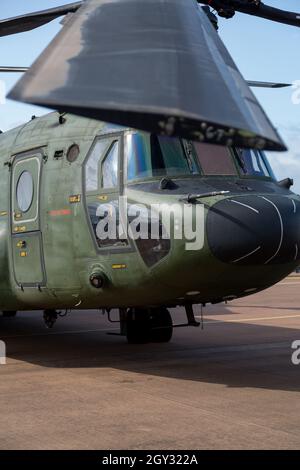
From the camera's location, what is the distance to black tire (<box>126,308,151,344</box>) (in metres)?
10.6

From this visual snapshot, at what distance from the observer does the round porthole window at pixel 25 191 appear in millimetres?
9094

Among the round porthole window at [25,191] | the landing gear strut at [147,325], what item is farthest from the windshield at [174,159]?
the landing gear strut at [147,325]

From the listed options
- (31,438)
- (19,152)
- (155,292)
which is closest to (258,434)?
(31,438)

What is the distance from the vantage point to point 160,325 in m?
10.8

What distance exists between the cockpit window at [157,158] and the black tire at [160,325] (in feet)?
10.8

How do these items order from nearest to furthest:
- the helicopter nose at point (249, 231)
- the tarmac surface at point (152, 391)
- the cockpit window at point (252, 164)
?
the tarmac surface at point (152, 391) < the helicopter nose at point (249, 231) < the cockpit window at point (252, 164)

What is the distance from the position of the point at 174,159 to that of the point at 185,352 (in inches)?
Answer: 146

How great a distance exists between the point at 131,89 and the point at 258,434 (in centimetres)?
350

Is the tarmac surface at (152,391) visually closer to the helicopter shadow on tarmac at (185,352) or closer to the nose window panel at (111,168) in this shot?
the helicopter shadow on tarmac at (185,352)

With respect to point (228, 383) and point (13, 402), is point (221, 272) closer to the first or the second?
point (228, 383)

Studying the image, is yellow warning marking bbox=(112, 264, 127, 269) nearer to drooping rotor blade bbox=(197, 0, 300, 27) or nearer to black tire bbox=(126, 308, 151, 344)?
black tire bbox=(126, 308, 151, 344)

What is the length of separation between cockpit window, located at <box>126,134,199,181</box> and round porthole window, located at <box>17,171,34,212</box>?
5.70 feet

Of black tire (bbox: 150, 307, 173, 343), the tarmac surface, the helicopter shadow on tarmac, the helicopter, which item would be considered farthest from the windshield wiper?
black tire (bbox: 150, 307, 173, 343)

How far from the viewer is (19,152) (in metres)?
9.55
